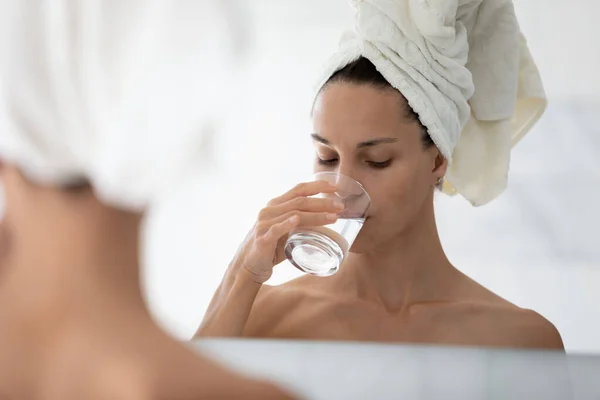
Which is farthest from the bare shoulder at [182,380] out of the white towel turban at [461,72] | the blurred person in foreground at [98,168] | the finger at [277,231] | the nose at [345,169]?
the white towel turban at [461,72]

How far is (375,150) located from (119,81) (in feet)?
2.20

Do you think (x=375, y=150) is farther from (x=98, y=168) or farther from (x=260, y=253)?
(x=98, y=168)

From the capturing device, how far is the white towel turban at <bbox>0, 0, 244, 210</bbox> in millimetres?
388

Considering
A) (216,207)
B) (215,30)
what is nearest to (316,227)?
(216,207)

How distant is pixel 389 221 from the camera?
1.09 meters

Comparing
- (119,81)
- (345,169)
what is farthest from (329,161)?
(119,81)

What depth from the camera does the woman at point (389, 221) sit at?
3.42ft

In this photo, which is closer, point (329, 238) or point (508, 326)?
point (329, 238)

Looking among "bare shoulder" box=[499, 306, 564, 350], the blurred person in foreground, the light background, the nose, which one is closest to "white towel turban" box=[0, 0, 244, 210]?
the blurred person in foreground

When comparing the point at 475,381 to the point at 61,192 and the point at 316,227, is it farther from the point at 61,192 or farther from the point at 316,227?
the point at 61,192

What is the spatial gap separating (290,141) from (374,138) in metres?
0.31

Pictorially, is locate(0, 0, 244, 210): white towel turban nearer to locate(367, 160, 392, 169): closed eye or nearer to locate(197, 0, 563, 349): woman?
locate(197, 0, 563, 349): woman

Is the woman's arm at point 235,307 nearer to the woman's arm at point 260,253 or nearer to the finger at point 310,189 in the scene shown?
the woman's arm at point 260,253

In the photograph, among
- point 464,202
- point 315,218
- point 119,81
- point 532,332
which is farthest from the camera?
point 464,202
